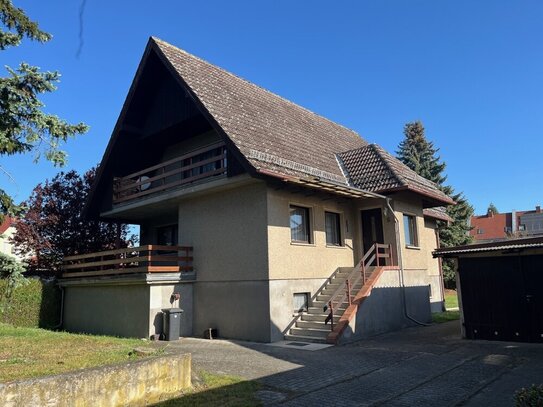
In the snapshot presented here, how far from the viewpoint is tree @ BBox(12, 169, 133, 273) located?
1978 centimetres

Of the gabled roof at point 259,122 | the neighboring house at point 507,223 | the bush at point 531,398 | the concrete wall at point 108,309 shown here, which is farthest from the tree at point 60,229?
the neighboring house at point 507,223

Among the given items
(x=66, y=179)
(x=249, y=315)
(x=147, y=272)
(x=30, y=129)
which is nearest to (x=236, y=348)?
(x=249, y=315)

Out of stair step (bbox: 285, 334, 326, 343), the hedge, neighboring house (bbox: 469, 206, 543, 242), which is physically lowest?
stair step (bbox: 285, 334, 326, 343)

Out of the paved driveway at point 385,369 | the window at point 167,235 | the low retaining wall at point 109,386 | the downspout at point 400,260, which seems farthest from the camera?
the window at point 167,235

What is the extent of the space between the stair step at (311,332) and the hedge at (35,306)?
35.0 feet

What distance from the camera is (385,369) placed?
8867 millimetres

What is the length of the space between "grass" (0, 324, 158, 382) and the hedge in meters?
3.52

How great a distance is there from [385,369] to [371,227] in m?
8.90

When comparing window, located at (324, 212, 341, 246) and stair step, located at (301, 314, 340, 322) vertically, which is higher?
window, located at (324, 212, 341, 246)

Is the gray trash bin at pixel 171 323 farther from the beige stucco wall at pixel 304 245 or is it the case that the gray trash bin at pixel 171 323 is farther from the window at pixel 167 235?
the window at pixel 167 235

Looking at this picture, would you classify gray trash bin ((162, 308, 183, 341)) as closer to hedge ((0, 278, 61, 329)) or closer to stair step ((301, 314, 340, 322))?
stair step ((301, 314, 340, 322))

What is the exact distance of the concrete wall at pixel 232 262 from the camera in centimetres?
1329

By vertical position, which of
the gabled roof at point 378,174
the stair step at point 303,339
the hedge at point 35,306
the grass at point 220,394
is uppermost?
the gabled roof at point 378,174

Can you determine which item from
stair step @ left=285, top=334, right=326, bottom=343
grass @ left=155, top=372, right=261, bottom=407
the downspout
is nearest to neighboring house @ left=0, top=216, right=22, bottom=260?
grass @ left=155, top=372, right=261, bottom=407
